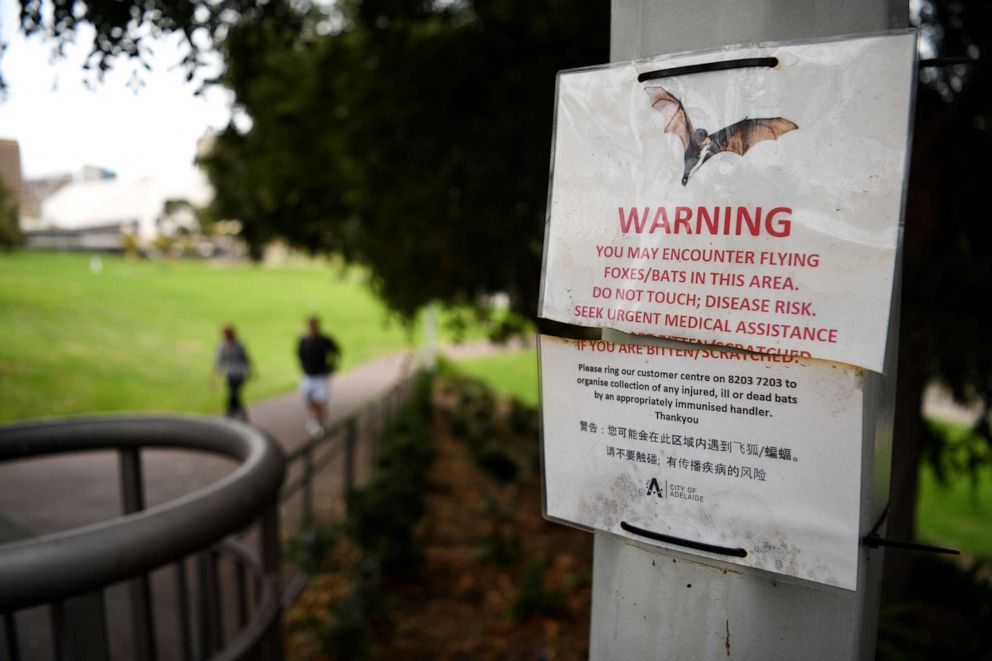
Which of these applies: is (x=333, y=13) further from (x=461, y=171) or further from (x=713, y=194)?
(x=713, y=194)

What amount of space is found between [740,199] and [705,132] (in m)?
0.13

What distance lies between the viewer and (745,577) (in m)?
1.15

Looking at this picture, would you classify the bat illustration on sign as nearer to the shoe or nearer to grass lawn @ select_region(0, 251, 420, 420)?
grass lawn @ select_region(0, 251, 420, 420)

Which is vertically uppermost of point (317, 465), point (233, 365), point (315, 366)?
point (317, 465)

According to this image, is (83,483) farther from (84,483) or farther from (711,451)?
(711,451)

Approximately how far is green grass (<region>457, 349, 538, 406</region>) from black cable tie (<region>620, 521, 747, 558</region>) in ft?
60.6

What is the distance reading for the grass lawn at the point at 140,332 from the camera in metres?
17.1

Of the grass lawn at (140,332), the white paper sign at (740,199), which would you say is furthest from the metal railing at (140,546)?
the grass lawn at (140,332)

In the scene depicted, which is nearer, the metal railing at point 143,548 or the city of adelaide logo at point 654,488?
the city of adelaide logo at point 654,488

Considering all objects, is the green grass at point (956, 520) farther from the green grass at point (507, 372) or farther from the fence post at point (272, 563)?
the fence post at point (272, 563)

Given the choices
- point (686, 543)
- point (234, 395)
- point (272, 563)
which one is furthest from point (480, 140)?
point (234, 395)

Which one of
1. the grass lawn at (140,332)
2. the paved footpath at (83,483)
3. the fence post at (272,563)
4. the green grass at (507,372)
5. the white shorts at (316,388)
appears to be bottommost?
the green grass at (507,372)

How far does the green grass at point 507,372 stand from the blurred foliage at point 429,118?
13440 mm

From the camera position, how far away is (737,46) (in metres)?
1.10
